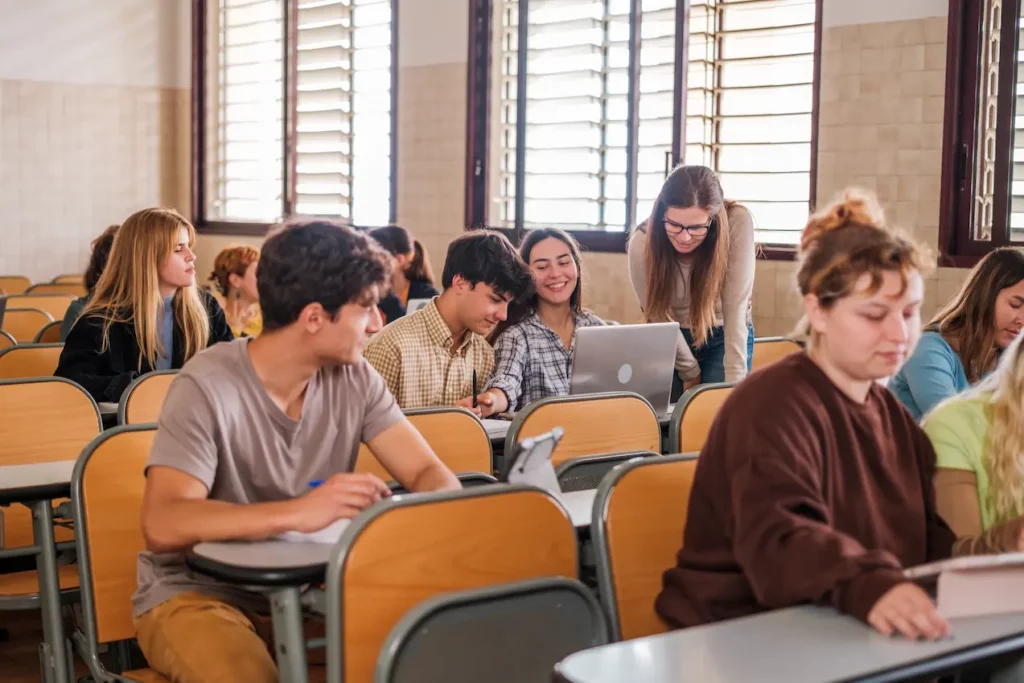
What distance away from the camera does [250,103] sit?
865 cm

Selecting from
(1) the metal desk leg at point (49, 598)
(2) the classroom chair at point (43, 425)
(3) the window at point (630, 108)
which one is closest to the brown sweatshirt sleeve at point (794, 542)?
(1) the metal desk leg at point (49, 598)

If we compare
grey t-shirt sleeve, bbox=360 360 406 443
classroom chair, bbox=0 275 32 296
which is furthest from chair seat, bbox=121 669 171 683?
classroom chair, bbox=0 275 32 296

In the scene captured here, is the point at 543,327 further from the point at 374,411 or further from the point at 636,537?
the point at 636,537

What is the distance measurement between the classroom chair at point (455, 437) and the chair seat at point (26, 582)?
92 centimetres

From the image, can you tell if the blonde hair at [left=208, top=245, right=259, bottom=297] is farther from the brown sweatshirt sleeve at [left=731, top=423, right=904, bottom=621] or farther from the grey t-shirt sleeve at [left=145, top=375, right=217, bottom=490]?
the brown sweatshirt sleeve at [left=731, top=423, right=904, bottom=621]

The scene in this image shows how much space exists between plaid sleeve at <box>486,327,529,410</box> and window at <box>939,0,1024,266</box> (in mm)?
2106

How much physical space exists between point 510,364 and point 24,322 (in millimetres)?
3120

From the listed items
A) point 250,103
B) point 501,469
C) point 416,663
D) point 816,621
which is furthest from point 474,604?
point 250,103

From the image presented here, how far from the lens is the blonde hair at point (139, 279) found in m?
4.02

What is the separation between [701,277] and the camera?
4.21 meters

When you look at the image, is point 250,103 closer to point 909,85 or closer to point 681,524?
point 909,85

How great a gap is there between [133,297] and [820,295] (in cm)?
274

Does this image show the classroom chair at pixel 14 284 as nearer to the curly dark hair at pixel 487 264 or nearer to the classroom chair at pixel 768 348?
the classroom chair at pixel 768 348

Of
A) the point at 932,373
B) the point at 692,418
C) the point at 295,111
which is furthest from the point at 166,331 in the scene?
the point at 295,111
